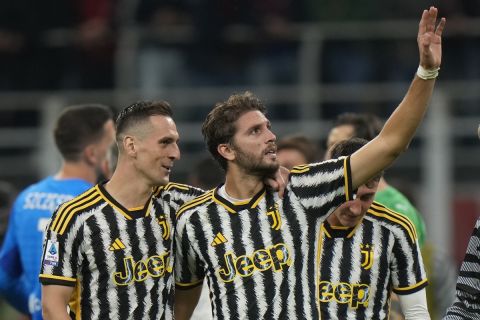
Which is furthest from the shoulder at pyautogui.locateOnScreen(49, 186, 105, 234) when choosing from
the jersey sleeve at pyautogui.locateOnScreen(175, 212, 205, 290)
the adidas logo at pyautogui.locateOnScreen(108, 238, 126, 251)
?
the jersey sleeve at pyautogui.locateOnScreen(175, 212, 205, 290)

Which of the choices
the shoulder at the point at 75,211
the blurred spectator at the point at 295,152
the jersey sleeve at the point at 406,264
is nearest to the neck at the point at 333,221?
the jersey sleeve at the point at 406,264

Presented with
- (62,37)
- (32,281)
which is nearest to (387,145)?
(32,281)

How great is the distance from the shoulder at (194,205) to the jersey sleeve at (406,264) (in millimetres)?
882

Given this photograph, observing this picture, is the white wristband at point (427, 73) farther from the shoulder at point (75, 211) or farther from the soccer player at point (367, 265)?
the shoulder at point (75, 211)

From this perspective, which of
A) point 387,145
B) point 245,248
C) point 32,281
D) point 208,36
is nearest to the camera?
point 387,145

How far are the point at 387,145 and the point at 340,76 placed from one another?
8.01 m

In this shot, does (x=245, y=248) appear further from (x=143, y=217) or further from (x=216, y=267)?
(x=143, y=217)

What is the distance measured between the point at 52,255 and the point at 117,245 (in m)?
0.29

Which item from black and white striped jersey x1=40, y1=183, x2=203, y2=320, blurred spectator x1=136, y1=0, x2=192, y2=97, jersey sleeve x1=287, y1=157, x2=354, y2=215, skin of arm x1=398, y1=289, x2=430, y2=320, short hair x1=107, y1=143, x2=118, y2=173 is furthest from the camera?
blurred spectator x1=136, y1=0, x2=192, y2=97

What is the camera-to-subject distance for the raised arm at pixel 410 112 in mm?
4953

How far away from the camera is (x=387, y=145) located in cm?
517

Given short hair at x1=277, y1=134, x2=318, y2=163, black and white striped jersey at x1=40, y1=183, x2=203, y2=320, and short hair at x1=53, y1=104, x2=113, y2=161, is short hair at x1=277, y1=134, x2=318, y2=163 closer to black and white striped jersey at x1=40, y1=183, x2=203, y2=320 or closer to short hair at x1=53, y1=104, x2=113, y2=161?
short hair at x1=53, y1=104, x2=113, y2=161

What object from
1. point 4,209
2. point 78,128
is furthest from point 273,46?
point 78,128

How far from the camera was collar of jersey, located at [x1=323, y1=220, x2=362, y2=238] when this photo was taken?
5.89 meters
